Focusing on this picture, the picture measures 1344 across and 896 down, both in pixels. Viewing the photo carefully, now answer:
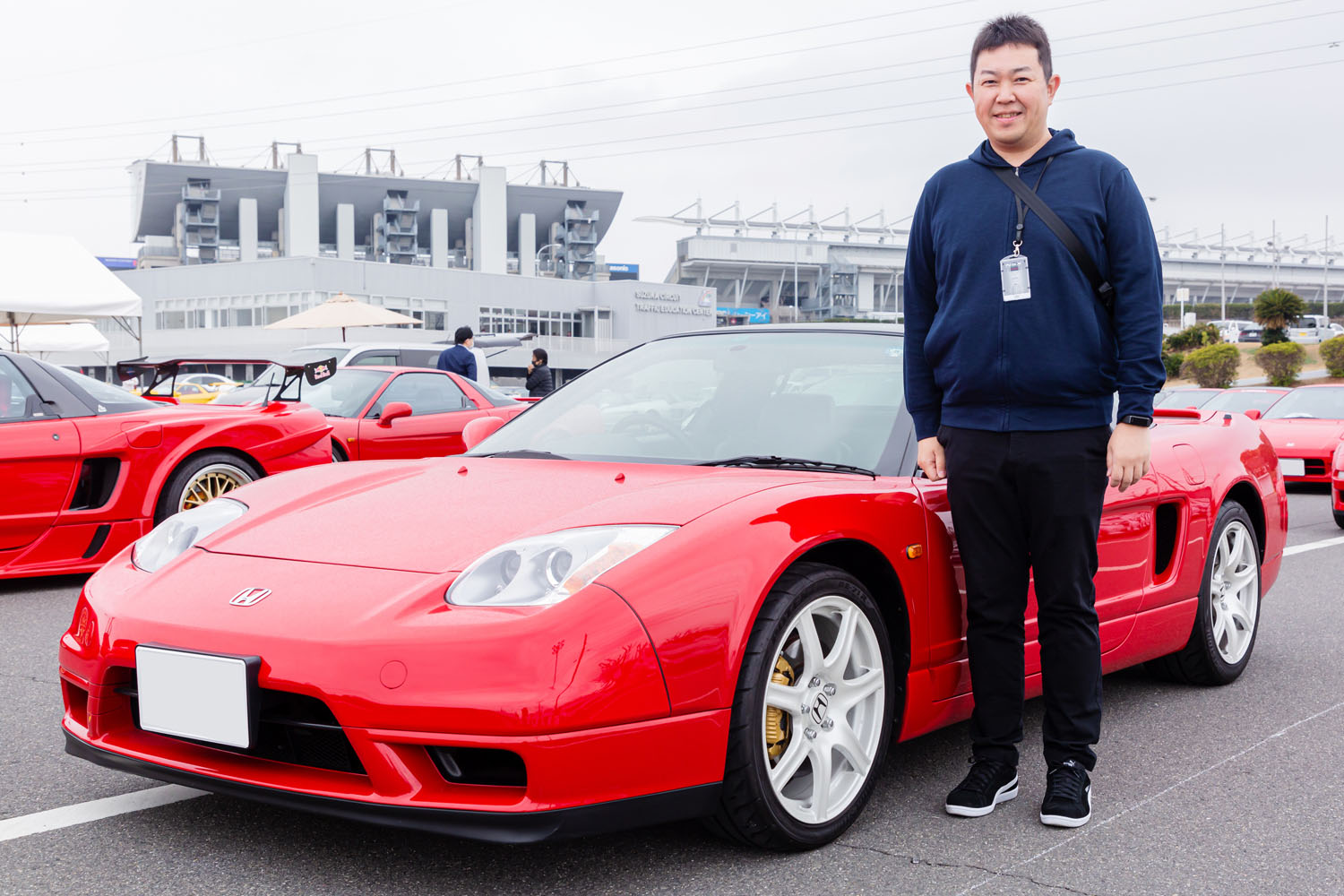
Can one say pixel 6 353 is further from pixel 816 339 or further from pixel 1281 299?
pixel 1281 299

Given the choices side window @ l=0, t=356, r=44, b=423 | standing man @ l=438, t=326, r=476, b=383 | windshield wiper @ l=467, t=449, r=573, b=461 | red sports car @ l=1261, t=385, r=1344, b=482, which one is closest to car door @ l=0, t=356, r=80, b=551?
side window @ l=0, t=356, r=44, b=423

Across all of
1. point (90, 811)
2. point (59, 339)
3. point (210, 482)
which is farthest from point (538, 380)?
point (90, 811)

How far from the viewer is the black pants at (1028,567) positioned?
9.69 feet

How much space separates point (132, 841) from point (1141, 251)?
2.62 metres

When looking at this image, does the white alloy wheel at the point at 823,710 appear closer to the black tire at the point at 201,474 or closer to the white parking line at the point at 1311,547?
the black tire at the point at 201,474

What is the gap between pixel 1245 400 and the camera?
15.6 meters

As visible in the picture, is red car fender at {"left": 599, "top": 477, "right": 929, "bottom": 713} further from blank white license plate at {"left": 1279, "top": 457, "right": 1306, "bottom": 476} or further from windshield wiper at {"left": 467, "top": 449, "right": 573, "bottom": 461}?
blank white license plate at {"left": 1279, "top": 457, "right": 1306, "bottom": 476}

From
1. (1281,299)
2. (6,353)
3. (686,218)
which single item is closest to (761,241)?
(686,218)

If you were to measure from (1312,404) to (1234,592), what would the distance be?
34.8 ft

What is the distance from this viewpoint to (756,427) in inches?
134

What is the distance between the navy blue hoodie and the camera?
2.92m

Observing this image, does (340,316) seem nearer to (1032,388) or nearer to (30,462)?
(30,462)

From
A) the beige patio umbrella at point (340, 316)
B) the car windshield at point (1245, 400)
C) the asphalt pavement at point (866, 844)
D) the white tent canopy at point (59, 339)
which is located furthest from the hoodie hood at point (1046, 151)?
the white tent canopy at point (59, 339)

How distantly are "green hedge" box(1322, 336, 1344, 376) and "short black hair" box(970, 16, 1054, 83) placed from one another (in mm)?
41772
